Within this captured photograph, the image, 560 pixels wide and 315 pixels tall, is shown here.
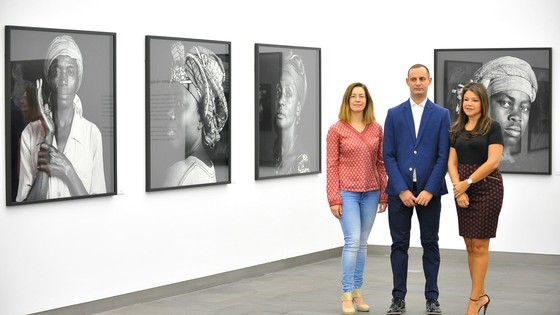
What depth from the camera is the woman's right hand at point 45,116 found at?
8.05 metres

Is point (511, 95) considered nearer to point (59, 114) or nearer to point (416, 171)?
point (416, 171)

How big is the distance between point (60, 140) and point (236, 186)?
2.75m

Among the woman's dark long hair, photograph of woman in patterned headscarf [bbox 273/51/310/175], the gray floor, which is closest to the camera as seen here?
the woman's dark long hair

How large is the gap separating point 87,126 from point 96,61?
0.55 metres

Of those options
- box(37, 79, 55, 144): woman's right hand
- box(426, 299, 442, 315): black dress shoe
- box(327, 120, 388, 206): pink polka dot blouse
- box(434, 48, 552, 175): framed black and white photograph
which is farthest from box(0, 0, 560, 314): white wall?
box(426, 299, 442, 315): black dress shoe

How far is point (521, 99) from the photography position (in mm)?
11914

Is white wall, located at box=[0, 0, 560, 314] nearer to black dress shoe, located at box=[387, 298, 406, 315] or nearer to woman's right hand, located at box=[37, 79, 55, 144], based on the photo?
woman's right hand, located at box=[37, 79, 55, 144]

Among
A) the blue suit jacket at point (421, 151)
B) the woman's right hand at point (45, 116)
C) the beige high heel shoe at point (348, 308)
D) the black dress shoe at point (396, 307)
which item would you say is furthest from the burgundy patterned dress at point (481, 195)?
the woman's right hand at point (45, 116)

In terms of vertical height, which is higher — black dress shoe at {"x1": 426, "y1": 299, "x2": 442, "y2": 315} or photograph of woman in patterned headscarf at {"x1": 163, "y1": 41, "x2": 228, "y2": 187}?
photograph of woman in patterned headscarf at {"x1": 163, "y1": 41, "x2": 228, "y2": 187}

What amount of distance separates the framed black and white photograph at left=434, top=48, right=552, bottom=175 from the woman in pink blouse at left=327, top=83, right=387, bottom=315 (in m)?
3.67

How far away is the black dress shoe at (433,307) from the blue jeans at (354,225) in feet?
2.09

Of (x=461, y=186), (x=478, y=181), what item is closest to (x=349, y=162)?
(x=461, y=186)

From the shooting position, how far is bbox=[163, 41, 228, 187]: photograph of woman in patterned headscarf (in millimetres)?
9656

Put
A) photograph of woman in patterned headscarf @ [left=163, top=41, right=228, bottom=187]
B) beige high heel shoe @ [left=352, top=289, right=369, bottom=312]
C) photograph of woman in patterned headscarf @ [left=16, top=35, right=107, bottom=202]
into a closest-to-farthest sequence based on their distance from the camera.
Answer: photograph of woman in patterned headscarf @ [left=16, top=35, right=107, bottom=202], beige high heel shoe @ [left=352, top=289, right=369, bottom=312], photograph of woman in patterned headscarf @ [left=163, top=41, right=228, bottom=187]
